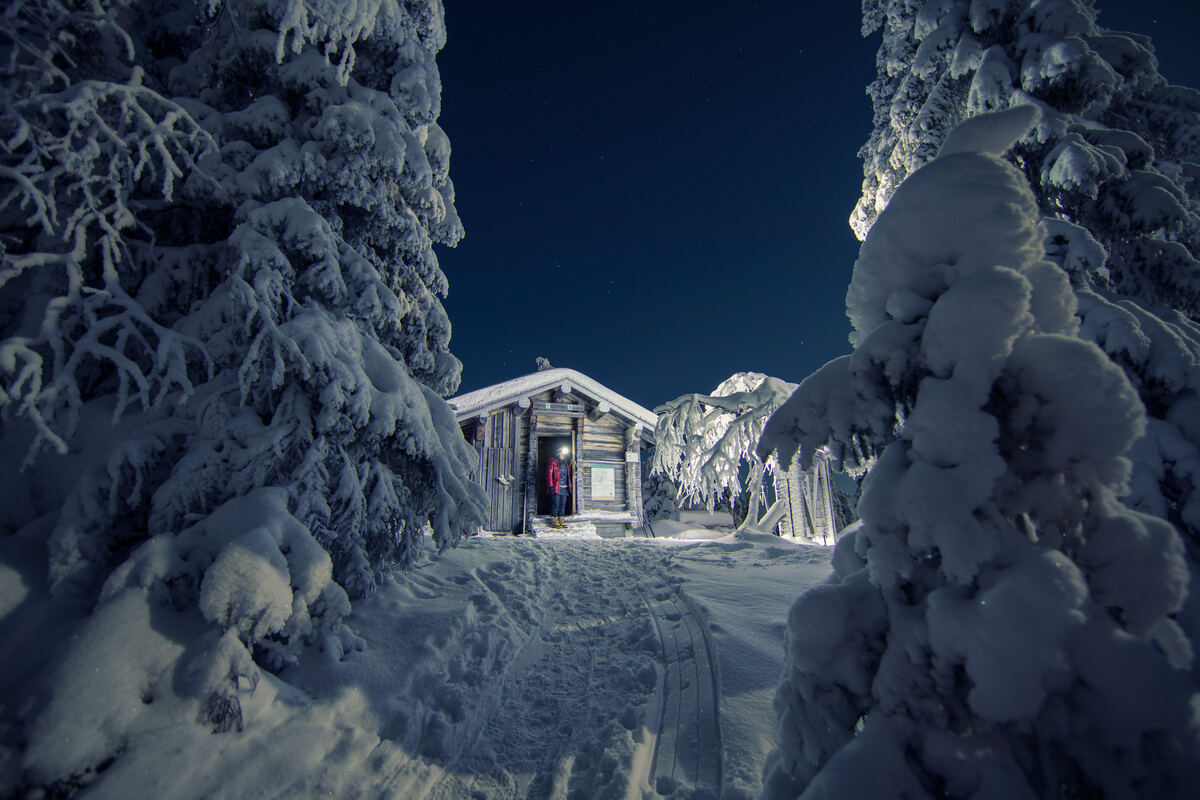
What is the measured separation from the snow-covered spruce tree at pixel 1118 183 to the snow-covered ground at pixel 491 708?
290 centimetres

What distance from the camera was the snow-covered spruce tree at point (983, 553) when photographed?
1.20m

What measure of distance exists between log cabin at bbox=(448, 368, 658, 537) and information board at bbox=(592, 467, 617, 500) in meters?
0.03

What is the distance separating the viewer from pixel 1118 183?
3.74m

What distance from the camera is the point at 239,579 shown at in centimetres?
254

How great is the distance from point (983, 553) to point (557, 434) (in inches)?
522

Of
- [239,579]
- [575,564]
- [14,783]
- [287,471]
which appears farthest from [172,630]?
[575,564]

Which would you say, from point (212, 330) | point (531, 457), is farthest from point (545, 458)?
point (212, 330)

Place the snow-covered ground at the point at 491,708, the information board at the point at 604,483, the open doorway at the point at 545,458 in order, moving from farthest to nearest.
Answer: the open doorway at the point at 545,458, the information board at the point at 604,483, the snow-covered ground at the point at 491,708

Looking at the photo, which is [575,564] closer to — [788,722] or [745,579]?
[745,579]

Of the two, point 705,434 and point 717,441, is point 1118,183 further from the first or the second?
point 705,434

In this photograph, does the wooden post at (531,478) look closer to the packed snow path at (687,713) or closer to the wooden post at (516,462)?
the wooden post at (516,462)

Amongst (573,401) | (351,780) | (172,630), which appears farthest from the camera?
(573,401)

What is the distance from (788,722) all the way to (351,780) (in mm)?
2269

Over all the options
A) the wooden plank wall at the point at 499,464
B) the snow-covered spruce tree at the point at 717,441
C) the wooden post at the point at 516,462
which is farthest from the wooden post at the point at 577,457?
the snow-covered spruce tree at the point at 717,441
